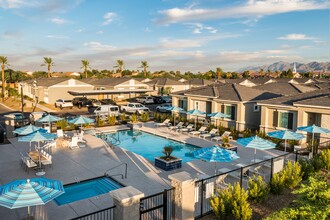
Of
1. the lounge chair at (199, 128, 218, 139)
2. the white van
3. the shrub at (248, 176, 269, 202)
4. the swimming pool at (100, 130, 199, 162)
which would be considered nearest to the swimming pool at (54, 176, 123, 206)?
the swimming pool at (100, 130, 199, 162)

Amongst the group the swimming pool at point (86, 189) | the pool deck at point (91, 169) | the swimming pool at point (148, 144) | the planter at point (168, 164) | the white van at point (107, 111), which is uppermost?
the white van at point (107, 111)

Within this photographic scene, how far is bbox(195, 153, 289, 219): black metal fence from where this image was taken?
1120 cm

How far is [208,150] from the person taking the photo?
46.4 ft

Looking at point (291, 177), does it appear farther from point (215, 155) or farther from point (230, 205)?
point (230, 205)

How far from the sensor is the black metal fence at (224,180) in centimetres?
1120

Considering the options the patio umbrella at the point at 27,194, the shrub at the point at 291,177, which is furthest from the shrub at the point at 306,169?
the patio umbrella at the point at 27,194

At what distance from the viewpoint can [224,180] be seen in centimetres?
1424

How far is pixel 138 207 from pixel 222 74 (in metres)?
106

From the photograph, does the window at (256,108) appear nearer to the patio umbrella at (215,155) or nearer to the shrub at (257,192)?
the patio umbrella at (215,155)

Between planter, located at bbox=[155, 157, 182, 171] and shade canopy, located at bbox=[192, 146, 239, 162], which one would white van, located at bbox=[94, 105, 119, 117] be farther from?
shade canopy, located at bbox=[192, 146, 239, 162]

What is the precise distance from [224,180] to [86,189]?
23.3 ft

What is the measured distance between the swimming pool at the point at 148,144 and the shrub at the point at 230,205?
34.7 feet

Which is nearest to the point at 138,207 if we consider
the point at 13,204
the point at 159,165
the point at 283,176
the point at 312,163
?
the point at 13,204

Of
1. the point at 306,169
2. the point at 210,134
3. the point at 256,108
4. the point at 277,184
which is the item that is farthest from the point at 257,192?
the point at 256,108
